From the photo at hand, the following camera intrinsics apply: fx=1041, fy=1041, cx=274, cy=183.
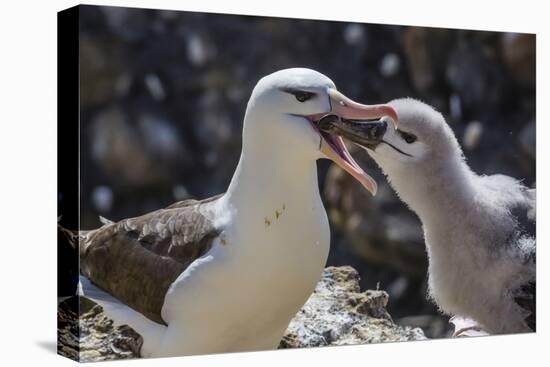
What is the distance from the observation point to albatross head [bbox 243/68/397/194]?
545 cm

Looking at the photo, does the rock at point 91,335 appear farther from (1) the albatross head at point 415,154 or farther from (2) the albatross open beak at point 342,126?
(1) the albatross head at point 415,154

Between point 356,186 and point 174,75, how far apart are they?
1.35m

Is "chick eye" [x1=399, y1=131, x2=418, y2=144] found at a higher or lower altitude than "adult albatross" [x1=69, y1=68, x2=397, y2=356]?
higher

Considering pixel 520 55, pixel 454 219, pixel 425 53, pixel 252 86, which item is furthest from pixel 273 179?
pixel 520 55

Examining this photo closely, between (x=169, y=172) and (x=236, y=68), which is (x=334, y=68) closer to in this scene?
(x=236, y=68)

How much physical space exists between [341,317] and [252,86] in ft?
4.94

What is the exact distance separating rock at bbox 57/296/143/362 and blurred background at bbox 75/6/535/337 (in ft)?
1.53

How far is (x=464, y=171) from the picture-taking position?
650cm

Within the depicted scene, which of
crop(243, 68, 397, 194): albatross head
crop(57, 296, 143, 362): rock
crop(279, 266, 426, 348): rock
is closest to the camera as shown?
crop(243, 68, 397, 194): albatross head

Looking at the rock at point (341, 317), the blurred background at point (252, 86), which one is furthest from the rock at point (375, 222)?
the rock at point (341, 317)

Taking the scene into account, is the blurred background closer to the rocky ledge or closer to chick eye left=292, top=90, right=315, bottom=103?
the rocky ledge

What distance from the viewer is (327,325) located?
6.26 metres

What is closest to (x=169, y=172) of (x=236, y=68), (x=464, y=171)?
(x=236, y=68)

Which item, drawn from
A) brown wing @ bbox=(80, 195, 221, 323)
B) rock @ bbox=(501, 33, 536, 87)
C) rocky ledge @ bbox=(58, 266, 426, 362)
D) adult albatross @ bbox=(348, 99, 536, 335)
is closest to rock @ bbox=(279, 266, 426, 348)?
rocky ledge @ bbox=(58, 266, 426, 362)
